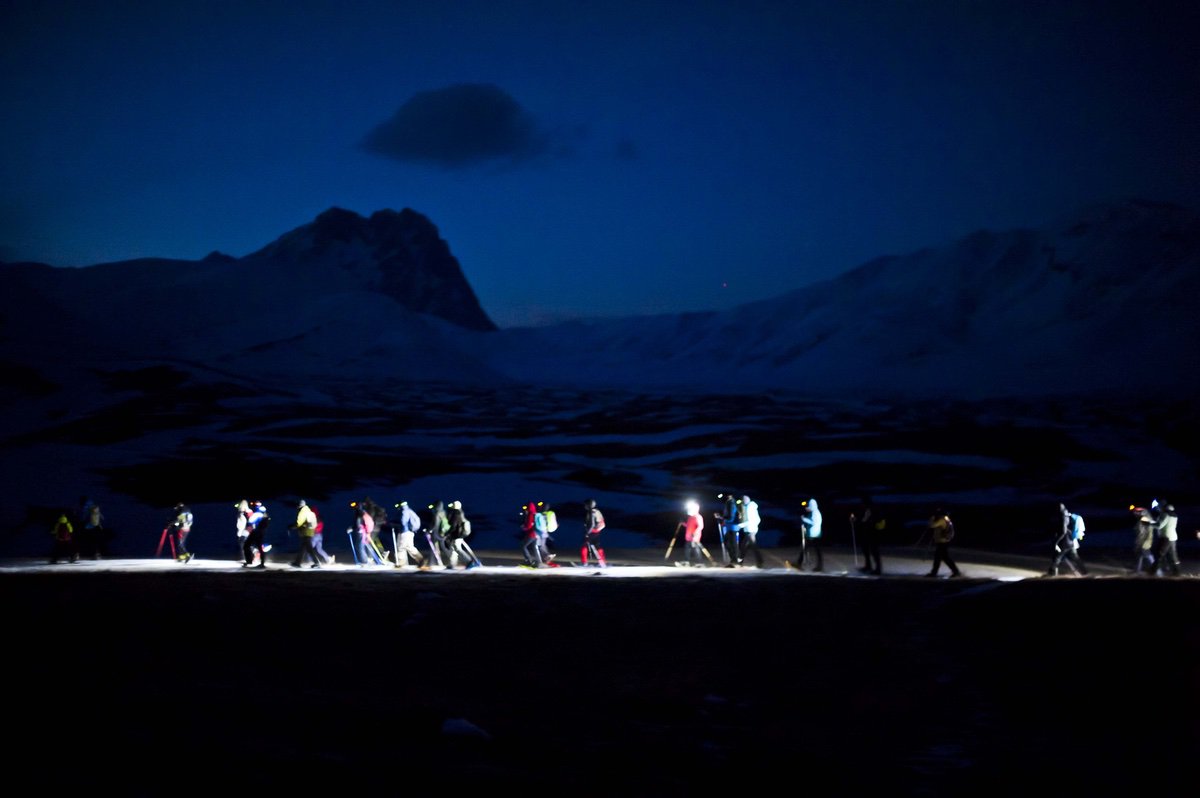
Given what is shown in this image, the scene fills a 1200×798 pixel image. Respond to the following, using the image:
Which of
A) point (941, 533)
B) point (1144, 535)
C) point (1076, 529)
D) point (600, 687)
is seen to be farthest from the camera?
point (1144, 535)

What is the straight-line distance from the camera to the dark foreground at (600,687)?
9.47m

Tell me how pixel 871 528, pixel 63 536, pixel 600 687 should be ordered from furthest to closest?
pixel 63 536 → pixel 871 528 → pixel 600 687

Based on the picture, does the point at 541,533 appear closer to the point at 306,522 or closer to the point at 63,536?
the point at 306,522

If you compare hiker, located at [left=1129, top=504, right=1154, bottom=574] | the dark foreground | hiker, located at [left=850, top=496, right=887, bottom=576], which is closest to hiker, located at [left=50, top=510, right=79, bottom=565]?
the dark foreground

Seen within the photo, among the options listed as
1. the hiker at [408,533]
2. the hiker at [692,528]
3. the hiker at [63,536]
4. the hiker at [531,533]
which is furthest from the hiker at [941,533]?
the hiker at [63,536]

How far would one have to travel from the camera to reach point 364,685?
1265 centimetres

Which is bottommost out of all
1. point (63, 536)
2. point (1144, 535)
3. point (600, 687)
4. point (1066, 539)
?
point (600, 687)

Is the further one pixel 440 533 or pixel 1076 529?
pixel 440 533

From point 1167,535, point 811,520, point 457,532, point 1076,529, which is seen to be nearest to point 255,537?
point 457,532

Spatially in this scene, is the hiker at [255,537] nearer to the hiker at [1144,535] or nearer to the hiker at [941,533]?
the hiker at [941,533]

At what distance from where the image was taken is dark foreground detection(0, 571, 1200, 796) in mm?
9469

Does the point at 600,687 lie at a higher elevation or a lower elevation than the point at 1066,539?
lower

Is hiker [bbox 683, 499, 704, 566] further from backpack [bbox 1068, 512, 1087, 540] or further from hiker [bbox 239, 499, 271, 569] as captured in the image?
hiker [bbox 239, 499, 271, 569]

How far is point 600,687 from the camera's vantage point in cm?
1335
